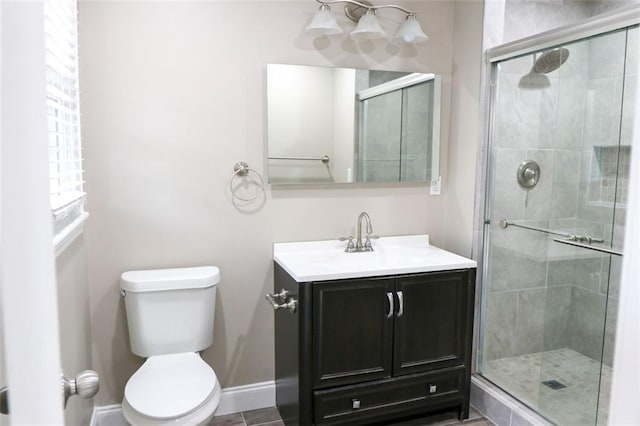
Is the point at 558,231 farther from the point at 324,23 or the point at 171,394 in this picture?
the point at 171,394

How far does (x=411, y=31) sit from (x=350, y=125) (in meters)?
0.60

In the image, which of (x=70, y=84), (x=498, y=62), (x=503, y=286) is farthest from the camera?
(x=503, y=286)

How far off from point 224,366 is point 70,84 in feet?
5.25

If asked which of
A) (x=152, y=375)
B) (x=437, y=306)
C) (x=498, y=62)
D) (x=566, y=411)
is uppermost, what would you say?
(x=498, y=62)

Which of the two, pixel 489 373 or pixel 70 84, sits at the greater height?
pixel 70 84

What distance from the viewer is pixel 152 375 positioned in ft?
6.84

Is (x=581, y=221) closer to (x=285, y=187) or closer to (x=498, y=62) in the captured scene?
(x=498, y=62)

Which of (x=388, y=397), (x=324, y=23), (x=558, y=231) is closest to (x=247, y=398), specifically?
(x=388, y=397)

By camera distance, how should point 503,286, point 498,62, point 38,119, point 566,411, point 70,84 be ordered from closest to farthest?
1. point 38,119
2. point 70,84
3. point 566,411
4. point 498,62
5. point 503,286

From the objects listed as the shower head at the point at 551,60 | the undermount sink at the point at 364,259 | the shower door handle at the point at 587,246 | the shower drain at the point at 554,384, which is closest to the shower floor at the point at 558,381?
the shower drain at the point at 554,384

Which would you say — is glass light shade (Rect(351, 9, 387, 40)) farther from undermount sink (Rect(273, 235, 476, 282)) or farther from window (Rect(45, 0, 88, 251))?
window (Rect(45, 0, 88, 251))

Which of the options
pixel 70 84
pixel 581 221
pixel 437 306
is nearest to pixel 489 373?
pixel 437 306

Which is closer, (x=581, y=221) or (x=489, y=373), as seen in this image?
(x=581, y=221)

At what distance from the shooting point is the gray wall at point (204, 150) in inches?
89.9
